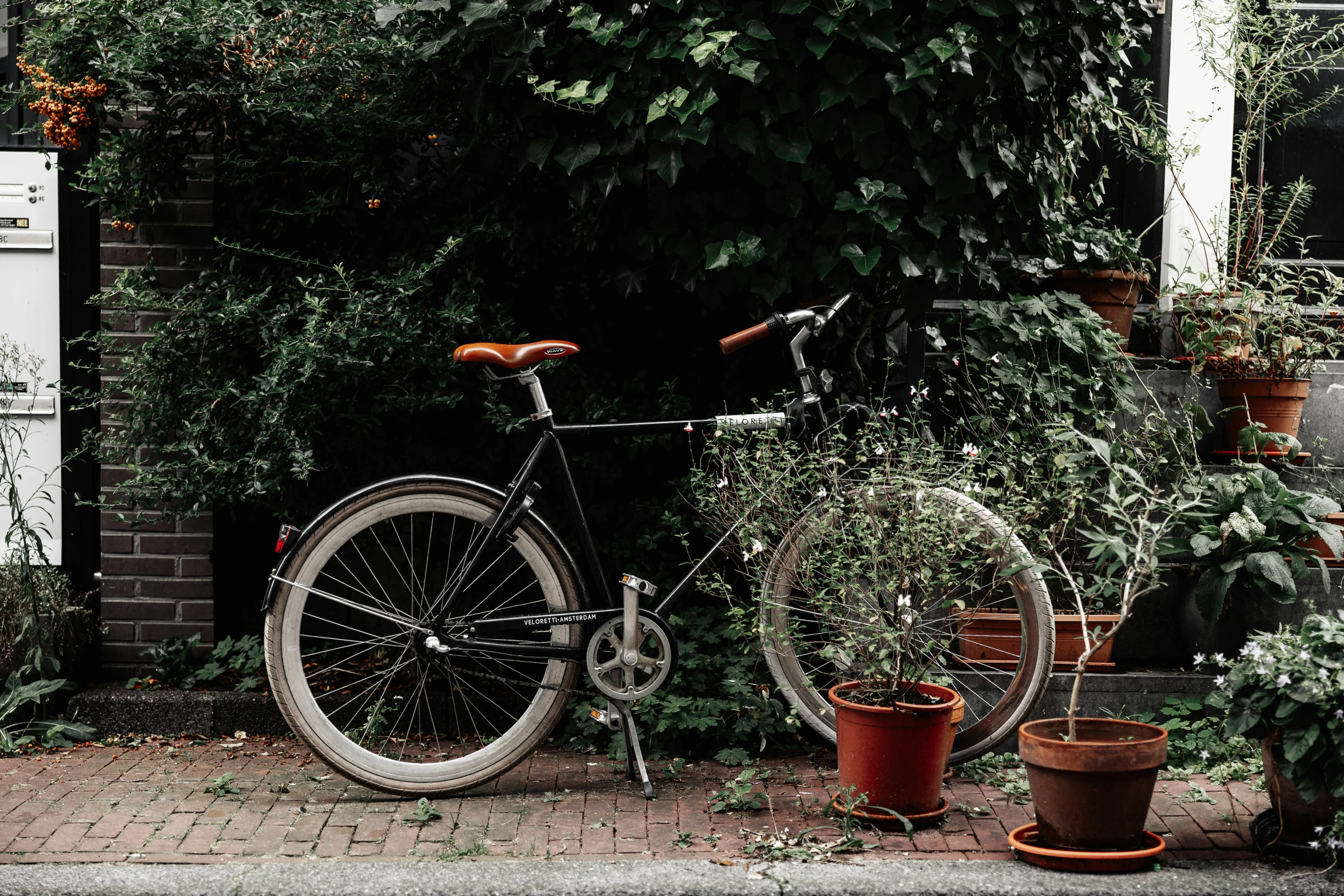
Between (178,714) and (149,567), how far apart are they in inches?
25.8

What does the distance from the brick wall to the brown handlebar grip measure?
2277 millimetres

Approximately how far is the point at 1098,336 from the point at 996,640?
52.8 inches

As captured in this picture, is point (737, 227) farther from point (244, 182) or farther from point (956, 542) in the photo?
point (244, 182)

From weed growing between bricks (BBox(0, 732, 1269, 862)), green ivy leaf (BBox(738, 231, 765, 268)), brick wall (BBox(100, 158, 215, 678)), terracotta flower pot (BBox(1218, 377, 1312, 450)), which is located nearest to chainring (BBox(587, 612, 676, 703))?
weed growing between bricks (BBox(0, 732, 1269, 862))

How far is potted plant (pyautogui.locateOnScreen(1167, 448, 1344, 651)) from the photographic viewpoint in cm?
374

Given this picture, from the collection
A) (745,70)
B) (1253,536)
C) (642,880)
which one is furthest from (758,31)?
(642,880)

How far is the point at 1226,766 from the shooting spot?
374 centimetres

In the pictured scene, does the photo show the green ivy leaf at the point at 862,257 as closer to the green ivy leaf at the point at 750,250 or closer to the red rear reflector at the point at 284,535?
the green ivy leaf at the point at 750,250

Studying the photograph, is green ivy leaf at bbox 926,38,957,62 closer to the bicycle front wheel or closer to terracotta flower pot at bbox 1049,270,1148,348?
terracotta flower pot at bbox 1049,270,1148,348

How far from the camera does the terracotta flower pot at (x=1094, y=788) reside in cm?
299

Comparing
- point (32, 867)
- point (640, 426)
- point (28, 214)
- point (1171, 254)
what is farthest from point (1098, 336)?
point (28, 214)

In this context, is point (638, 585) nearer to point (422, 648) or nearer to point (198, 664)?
point (422, 648)

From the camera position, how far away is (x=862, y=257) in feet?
12.6

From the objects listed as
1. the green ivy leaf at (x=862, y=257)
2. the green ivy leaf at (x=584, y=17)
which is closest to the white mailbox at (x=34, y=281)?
the green ivy leaf at (x=584, y=17)
